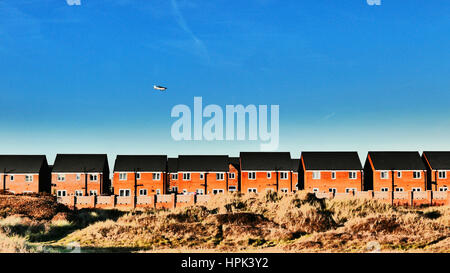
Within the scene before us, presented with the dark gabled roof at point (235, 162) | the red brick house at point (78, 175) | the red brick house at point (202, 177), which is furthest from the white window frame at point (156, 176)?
the dark gabled roof at point (235, 162)

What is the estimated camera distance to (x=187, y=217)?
88.5 feet

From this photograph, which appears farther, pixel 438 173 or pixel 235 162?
pixel 235 162

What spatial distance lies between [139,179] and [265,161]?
17.5 meters

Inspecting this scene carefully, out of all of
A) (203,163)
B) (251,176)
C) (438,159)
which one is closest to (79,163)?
(203,163)

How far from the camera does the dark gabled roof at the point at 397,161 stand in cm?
5309

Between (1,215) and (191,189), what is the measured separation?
2580 centimetres

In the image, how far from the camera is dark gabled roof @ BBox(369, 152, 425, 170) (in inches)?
2090

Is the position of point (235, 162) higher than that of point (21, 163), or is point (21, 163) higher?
point (235, 162)

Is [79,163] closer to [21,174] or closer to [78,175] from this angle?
[78,175]

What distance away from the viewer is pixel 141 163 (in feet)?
182

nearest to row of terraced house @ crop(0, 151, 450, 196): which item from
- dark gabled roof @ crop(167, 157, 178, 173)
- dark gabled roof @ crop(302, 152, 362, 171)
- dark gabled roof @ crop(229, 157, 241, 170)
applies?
dark gabled roof @ crop(302, 152, 362, 171)

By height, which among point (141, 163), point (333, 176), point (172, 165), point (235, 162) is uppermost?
point (235, 162)
